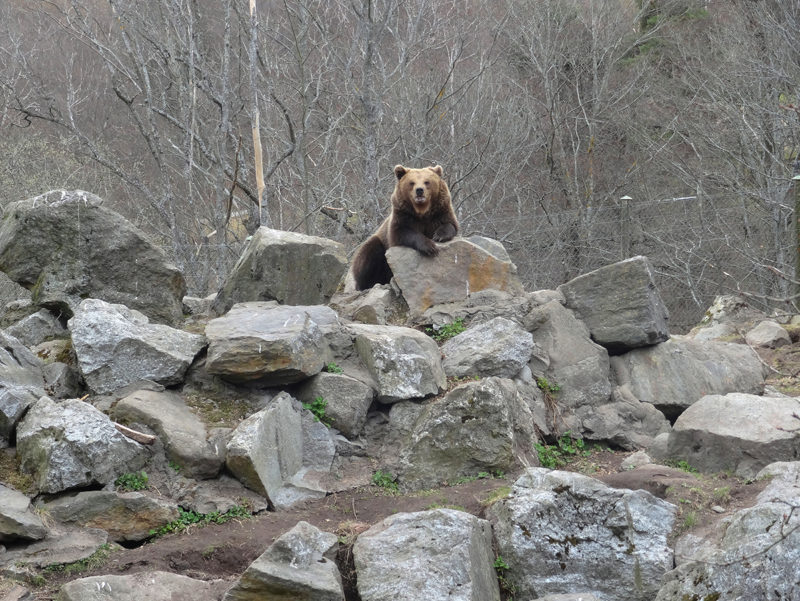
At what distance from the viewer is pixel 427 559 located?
4.62 metres

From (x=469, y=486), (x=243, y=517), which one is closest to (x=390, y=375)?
(x=469, y=486)

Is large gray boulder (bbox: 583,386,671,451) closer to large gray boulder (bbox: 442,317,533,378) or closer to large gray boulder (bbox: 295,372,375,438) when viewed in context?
large gray boulder (bbox: 442,317,533,378)

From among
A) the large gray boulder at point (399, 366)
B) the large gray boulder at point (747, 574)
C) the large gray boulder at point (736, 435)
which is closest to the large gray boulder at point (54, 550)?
the large gray boulder at point (399, 366)

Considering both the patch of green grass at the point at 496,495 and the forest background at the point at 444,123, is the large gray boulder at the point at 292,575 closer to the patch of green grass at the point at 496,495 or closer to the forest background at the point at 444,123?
the patch of green grass at the point at 496,495

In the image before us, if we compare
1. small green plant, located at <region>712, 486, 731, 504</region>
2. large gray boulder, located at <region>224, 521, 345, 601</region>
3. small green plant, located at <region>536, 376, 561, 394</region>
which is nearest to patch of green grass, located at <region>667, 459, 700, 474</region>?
small green plant, located at <region>712, 486, 731, 504</region>

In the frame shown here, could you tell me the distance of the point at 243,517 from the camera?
5.43 m

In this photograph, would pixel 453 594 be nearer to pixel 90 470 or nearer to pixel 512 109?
pixel 90 470

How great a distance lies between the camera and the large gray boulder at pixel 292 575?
4266mm

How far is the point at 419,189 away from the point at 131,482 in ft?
14.1

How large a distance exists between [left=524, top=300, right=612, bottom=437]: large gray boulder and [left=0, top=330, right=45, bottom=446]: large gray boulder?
3.81m

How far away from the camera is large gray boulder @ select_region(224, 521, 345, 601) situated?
4.27 meters

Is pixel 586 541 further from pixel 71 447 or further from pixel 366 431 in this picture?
pixel 71 447

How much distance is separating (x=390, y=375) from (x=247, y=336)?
3.72 ft

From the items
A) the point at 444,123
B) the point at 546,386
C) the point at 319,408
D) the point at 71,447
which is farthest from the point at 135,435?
the point at 444,123
